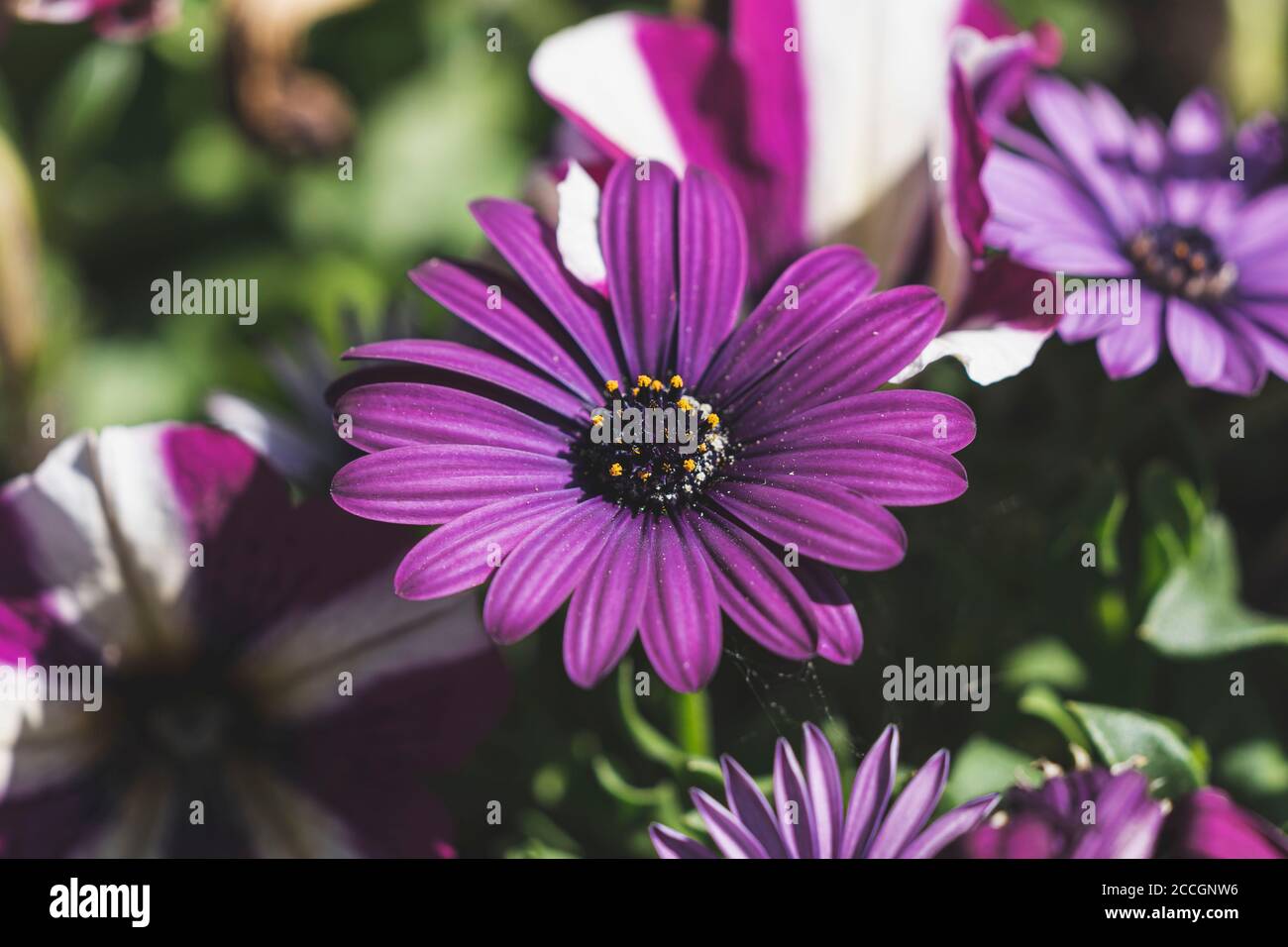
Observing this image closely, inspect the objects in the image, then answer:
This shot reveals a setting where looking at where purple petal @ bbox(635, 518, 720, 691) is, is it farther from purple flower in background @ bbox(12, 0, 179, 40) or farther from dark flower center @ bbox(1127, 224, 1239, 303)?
purple flower in background @ bbox(12, 0, 179, 40)

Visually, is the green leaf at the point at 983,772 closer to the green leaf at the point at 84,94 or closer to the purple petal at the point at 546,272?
the purple petal at the point at 546,272

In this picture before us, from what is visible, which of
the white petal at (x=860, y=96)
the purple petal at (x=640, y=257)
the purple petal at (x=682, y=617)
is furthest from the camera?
the white petal at (x=860, y=96)

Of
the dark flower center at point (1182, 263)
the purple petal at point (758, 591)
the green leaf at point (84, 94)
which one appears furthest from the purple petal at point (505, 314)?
the green leaf at point (84, 94)

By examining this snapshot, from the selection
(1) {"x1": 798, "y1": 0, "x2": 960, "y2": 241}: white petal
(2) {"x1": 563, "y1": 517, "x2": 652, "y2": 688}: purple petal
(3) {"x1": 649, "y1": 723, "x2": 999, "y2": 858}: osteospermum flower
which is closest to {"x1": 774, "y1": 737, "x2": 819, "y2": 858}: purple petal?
(3) {"x1": 649, "y1": 723, "x2": 999, "y2": 858}: osteospermum flower

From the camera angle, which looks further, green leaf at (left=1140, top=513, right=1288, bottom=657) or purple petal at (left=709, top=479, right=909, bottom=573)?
green leaf at (left=1140, top=513, right=1288, bottom=657)
